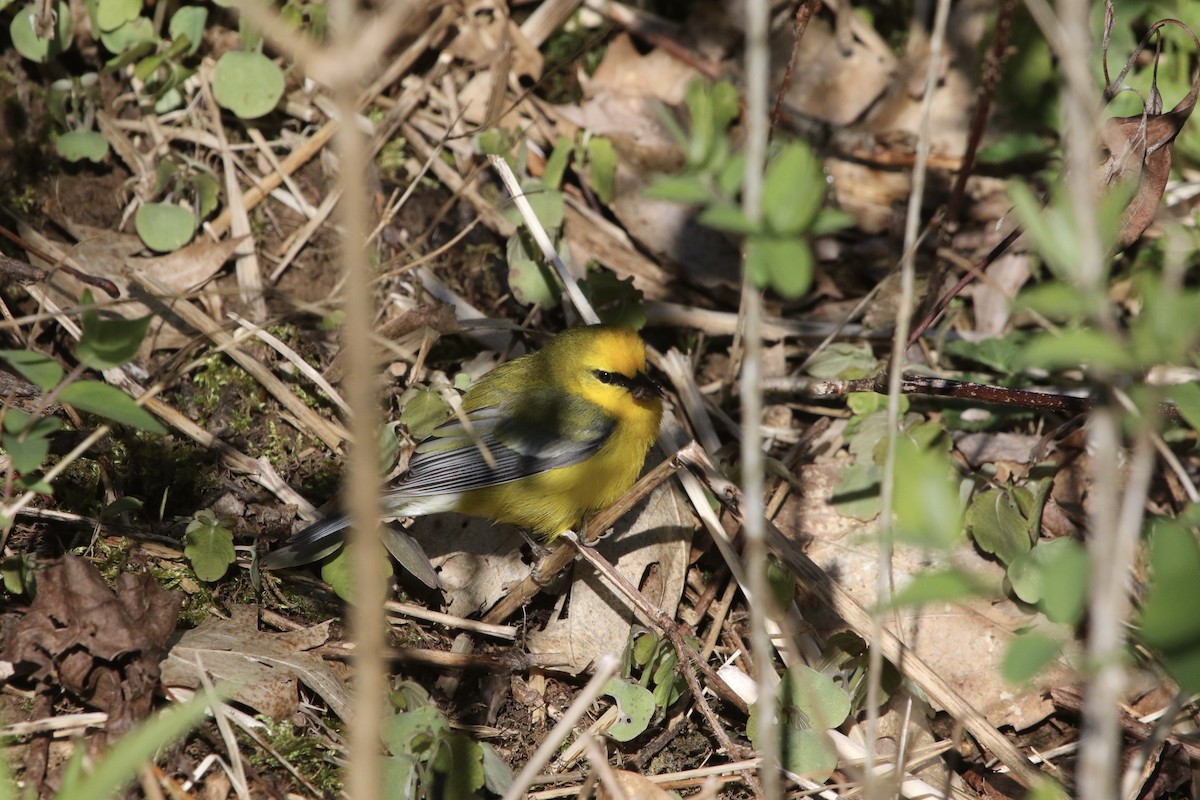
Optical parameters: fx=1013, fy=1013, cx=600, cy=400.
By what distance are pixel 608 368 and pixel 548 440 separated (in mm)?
398

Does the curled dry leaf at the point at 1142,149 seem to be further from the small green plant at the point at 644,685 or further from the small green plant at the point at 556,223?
the small green plant at the point at 644,685

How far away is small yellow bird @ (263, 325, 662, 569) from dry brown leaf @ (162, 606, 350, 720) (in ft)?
2.31

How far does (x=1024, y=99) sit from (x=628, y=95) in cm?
206

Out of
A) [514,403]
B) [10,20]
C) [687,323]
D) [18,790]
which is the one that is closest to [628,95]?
[687,323]

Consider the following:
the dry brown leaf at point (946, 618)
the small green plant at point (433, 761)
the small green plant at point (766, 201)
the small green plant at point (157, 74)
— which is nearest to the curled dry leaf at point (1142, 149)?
the dry brown leaf at point (946, 618)

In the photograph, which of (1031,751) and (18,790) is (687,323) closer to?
(1031,751)

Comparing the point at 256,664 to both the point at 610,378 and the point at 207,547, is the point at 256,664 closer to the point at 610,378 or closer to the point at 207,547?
the point at 207,547

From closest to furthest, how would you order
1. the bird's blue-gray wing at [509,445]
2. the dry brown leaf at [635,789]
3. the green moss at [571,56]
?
the dry brown leaf at [635,789] < the bird's blue-gray wing at [509,445] < the green moss at [571,56]

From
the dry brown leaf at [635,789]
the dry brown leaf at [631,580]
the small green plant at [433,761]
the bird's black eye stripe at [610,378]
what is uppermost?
the bird's black eye stripe at [610,378]

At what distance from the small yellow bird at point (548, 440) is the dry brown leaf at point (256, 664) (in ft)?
2.31

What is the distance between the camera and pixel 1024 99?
5258mm

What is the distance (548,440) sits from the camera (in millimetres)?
4293

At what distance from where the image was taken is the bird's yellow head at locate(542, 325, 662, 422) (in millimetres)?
4227

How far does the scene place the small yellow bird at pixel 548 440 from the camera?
4.09 metres
